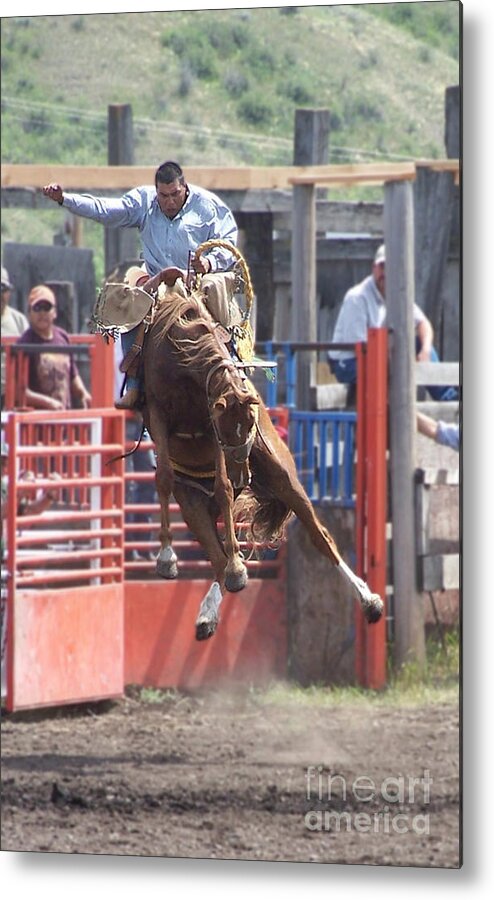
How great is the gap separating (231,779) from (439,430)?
1618 millimetres

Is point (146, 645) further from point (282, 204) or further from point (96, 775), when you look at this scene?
point (282, 204)

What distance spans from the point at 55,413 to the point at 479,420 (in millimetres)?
1904

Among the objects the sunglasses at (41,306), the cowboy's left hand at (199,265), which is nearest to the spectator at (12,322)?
the sunglasses at (41,306)

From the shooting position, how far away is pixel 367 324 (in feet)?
29.1

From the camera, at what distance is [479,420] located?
701 cm

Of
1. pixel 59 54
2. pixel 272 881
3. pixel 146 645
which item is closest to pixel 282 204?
pixel 59 54

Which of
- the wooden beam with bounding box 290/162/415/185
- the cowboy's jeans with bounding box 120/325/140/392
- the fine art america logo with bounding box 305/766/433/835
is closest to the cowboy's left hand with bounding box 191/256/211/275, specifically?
the cowboy's jeans with bounding box 120/325/140/392

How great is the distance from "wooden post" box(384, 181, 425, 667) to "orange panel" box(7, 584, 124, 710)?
114 centimetres

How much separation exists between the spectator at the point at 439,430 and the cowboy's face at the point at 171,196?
13.5 ft

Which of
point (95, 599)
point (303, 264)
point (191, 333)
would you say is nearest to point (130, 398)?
point (191, 333)

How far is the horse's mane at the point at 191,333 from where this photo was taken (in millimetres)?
4246

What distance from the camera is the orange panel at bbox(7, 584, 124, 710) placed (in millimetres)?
8680

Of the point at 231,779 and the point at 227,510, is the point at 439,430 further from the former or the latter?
the point at 227,510

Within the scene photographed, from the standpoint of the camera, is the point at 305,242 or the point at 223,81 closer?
the point at 305,242
